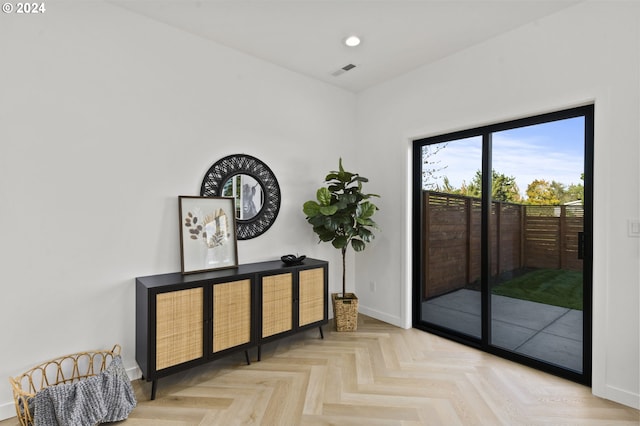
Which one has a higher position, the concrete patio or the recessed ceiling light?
the recessed ceiling light

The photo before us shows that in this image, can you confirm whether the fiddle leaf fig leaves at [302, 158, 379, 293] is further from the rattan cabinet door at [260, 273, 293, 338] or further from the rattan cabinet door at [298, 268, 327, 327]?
the rattan cabinet door at [260, 273, 293, 338]

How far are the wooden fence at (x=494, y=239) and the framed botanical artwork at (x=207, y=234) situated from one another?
2.04m

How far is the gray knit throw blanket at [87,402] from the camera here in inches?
72.0

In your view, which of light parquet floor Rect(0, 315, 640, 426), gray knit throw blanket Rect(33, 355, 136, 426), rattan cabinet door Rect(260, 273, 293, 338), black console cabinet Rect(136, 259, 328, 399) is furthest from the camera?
rattan cabinet door Rect(260, 273, 293, 338)

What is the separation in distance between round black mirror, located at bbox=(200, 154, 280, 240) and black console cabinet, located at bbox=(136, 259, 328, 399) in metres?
0.40

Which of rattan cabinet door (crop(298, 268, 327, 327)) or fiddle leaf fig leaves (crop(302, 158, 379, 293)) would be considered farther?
fiddle leaf fig leaves (crop(302, 158, 379, 293))

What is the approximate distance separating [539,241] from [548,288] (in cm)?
39

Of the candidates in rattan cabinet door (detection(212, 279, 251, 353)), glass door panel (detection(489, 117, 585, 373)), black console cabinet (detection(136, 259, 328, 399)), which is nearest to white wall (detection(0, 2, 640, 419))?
glass door panel (detection(489, 117, 585, 373))

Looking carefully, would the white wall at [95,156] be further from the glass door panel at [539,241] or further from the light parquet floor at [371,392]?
the glass door panel at [539,241]

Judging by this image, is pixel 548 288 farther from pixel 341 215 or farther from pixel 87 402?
pixel 87 402

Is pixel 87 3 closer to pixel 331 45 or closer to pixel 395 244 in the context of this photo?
pixel 331 45

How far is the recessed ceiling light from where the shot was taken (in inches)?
110

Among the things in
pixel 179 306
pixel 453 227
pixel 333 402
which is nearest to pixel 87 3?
pixel 179 306

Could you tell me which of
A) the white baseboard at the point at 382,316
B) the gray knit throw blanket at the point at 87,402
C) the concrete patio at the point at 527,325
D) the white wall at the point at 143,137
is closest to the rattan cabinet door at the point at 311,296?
the white wall at the point at 143,137
